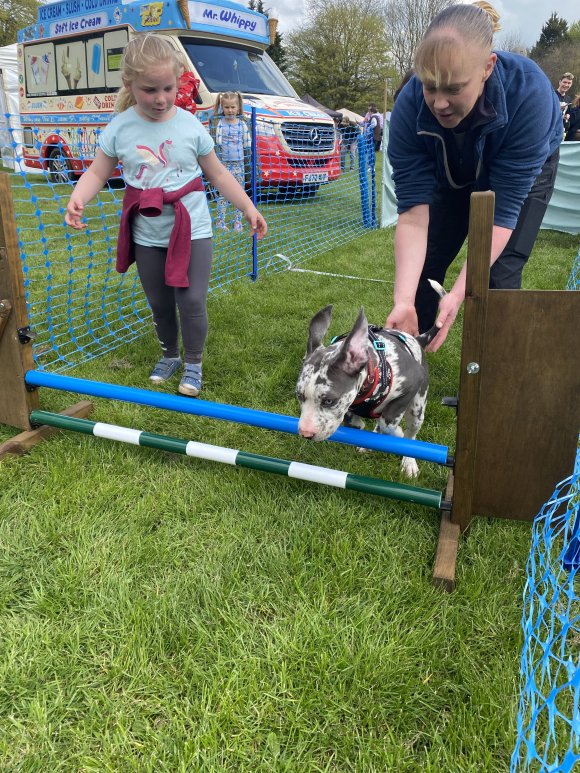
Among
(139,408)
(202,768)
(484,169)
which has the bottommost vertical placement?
(202,768)

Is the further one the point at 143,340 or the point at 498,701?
the point at 143,340

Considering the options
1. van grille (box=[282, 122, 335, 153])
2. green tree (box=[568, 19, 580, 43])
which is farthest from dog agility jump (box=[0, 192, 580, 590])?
green tree (box=[568, 19, 580, 43])

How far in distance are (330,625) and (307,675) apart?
0.21 m

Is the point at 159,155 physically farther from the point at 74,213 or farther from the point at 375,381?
the point at 375,381

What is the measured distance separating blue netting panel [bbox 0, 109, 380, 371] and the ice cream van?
0.09 m

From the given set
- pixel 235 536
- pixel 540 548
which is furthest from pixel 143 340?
pixel 540 548

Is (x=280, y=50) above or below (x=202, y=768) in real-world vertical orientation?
above

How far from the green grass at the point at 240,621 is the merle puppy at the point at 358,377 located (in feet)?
1.38

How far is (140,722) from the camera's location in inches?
61.1

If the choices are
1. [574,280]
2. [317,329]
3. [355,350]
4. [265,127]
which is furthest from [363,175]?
[355,350]

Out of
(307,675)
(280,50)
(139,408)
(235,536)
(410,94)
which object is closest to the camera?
(307,675)

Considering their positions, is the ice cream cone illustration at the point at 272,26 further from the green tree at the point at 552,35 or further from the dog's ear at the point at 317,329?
the green tree at the point at 552,35

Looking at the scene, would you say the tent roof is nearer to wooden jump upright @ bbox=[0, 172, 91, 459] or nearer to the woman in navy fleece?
the woman in navy fleece

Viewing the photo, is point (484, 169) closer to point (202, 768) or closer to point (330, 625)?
point (330, 625)
